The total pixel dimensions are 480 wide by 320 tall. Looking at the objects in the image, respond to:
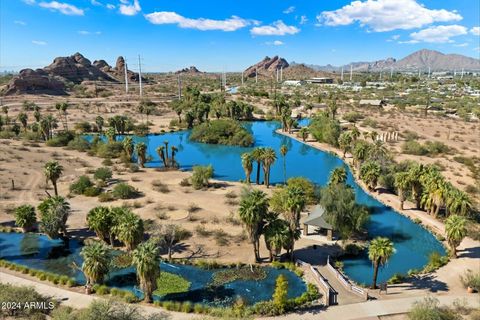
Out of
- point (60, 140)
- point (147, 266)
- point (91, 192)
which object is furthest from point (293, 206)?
point (60, 140)

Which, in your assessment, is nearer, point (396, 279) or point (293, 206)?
point (396, 279)

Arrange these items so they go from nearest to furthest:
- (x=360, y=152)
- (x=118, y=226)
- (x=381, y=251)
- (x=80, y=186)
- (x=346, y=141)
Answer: (x=381, y=251) < (x=118, y=226) < (x=80, y=186) < (x=360, y=152) < (x=346, y=141)

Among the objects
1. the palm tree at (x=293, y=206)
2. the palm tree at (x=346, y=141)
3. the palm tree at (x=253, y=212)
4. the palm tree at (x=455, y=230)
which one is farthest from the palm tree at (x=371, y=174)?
the palm tree at (x=253, y=212)

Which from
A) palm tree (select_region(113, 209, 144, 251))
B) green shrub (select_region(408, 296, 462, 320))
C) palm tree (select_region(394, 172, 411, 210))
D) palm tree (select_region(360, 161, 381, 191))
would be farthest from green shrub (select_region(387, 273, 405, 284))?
palm tree (select_region(113, 209, 144, 251))

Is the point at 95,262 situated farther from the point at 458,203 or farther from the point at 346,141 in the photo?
the point at 346,141

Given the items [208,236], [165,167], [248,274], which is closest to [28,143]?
[165,167]

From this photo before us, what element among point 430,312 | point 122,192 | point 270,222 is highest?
point 270,222

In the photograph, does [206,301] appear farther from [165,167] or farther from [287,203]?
[165,167]
